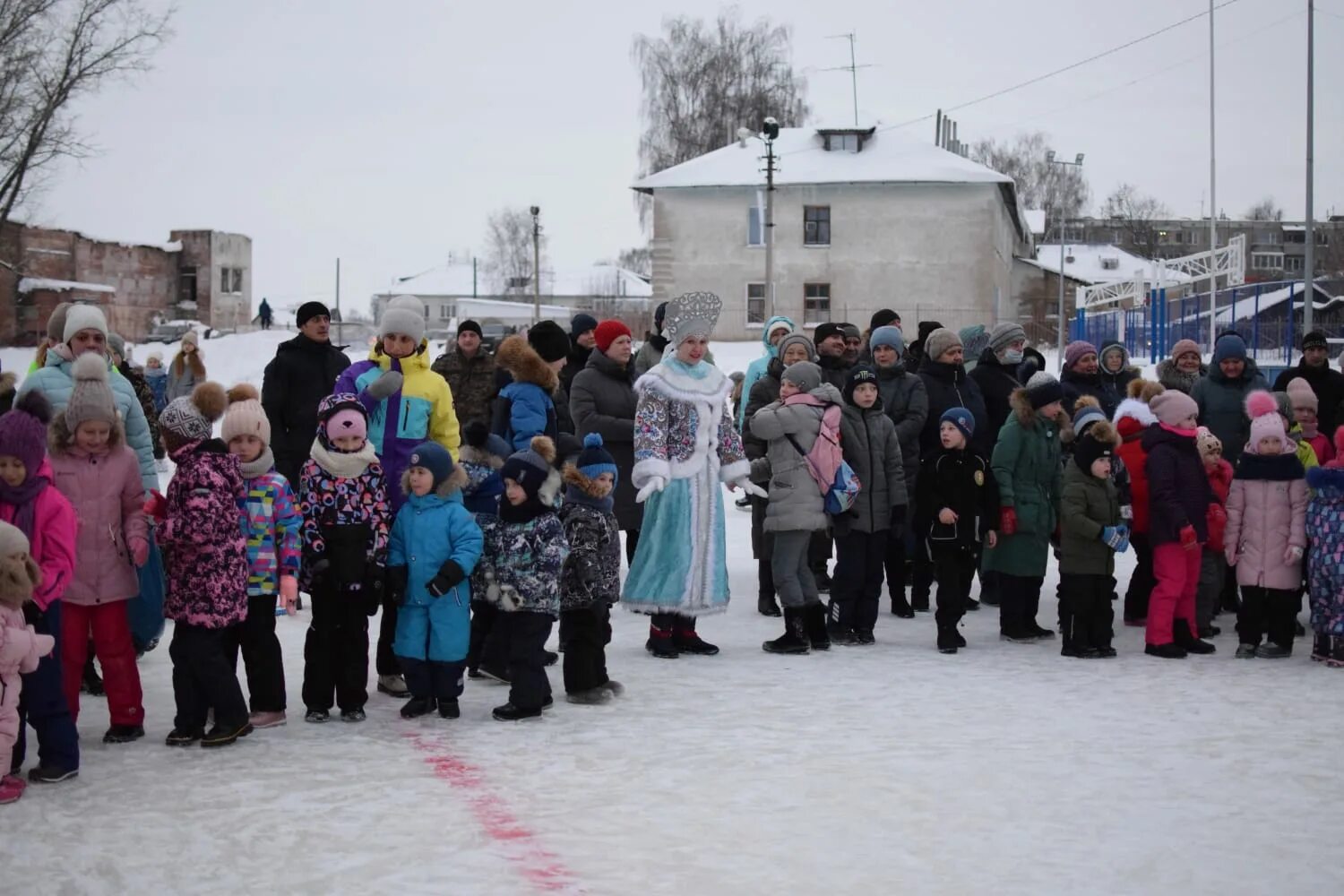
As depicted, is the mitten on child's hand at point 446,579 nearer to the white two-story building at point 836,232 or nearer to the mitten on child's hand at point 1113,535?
the mitten on child's hand at point 1113,535

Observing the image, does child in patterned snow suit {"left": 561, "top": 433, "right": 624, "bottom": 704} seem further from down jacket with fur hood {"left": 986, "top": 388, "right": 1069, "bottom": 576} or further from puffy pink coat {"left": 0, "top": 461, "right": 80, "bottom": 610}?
down jacket with fur hood {"left": 986, "top": 388, "right": 1069, "bottom": 576}

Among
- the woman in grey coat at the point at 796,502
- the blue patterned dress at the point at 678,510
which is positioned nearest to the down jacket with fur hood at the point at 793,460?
the woman in grey coat at the point at 796,502

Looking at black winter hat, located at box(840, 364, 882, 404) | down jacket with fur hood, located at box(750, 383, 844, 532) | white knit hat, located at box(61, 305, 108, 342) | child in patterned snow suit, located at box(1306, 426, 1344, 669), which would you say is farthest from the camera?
black winter hat, located at box(840, 364, 882, 404)

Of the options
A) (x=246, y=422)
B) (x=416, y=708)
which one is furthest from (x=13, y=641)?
(x=416, y=708)

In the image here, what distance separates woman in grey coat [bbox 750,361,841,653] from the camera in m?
9.18

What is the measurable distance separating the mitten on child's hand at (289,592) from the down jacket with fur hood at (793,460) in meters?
3.41

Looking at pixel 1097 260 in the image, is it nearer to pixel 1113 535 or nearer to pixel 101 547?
pixel 1113 535

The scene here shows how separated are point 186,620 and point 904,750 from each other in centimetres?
317

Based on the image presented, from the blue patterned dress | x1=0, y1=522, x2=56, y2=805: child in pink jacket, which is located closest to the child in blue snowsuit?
x1=0, y1=522, x2=56, y2=805: child in pink jacket

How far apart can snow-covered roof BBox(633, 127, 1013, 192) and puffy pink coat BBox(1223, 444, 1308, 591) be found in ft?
129

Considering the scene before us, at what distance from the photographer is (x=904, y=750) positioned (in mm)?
6625

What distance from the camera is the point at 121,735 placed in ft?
22.0

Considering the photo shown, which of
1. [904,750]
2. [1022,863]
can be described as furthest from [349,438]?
[1022,863]

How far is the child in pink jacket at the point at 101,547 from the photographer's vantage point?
6.63 metres
